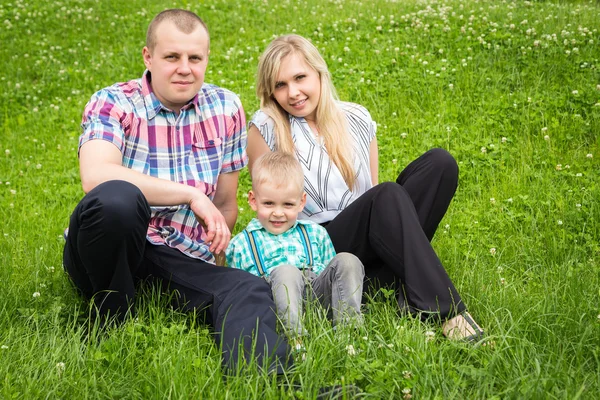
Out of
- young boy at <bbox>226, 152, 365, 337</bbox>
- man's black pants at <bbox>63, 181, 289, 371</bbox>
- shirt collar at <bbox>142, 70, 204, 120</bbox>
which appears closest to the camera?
man's black pants at <bbox>63, 181, 289, 371</bbox>

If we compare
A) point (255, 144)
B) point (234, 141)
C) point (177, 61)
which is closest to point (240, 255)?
point (234, 141)

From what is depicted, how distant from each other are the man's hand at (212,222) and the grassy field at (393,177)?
441mm

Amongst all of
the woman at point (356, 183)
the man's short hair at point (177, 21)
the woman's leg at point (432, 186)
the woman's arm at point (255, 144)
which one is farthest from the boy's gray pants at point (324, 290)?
the man's short hair at point (177, 21)

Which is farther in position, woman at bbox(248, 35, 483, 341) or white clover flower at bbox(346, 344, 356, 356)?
woman at bbox(248, 35, 483, 341)

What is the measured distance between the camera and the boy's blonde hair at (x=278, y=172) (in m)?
3.73

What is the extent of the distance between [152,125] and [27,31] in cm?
811

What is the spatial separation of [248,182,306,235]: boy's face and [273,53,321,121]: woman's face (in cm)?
74

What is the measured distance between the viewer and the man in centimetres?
316

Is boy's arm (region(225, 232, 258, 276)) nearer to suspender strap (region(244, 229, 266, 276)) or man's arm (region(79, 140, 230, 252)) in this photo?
suspender strap (region(244, 229, 266, 276))

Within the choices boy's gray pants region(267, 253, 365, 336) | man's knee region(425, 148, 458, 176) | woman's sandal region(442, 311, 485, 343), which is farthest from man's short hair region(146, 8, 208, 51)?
woman's sandal region(442, 311, 485, 343)

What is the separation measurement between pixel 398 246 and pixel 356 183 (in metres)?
0.89

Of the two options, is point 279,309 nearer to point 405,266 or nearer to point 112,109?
point 405,266

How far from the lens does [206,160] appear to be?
3939 millimetres

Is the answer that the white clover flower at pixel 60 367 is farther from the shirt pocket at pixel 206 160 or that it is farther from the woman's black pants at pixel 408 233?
the woman's black pants at pixel 408 233
